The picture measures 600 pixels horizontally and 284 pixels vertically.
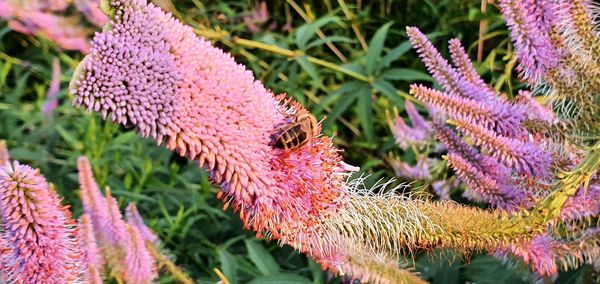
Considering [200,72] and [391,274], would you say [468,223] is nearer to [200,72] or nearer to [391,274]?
[391,274]

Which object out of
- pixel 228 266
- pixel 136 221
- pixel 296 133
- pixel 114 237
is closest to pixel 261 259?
pixel 228 266

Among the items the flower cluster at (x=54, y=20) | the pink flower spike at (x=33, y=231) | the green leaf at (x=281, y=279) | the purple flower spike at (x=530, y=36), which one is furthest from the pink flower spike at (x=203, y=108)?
the flower cluster at (x=54, y=20)

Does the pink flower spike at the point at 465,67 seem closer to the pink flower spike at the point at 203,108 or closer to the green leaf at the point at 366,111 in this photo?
the pink flower spike at the point at 203,108

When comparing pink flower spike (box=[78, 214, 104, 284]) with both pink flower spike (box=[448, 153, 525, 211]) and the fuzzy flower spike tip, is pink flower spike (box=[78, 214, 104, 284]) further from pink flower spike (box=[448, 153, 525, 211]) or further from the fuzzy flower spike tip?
pink flower spike (box=[448, 153, 525, 211])

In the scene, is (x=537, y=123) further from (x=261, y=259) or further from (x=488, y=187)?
(x=261, y=259)

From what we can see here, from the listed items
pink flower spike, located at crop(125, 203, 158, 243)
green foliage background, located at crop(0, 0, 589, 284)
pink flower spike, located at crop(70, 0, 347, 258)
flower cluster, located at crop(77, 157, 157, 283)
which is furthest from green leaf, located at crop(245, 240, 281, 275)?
pink flower spike, located at crop(70, 0, 347, 258)

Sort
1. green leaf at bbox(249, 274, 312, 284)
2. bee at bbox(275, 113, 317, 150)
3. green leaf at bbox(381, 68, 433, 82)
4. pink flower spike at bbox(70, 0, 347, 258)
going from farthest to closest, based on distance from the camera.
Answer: green leaf at bbox(381, 68, 433, 82) < green leaf at bbox(249, 274, 312, 284) < bee at bbox(275, 113, 317, 150) < pink flower spike at bbox(70, 0, 347, 258)

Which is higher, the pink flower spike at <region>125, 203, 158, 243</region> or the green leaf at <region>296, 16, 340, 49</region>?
the green leaf at <region>296, 16, 340, 49</region>

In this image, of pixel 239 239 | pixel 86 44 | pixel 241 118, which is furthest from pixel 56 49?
pixel 241 118
